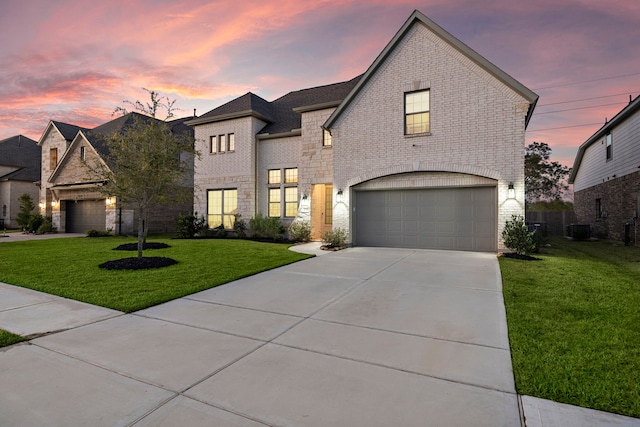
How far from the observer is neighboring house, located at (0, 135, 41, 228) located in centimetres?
2892

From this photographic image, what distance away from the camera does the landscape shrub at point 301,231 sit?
15688 millimetres

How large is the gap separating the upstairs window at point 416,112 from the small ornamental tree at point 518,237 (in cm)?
457

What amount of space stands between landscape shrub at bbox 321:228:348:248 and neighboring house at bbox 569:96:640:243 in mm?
13104

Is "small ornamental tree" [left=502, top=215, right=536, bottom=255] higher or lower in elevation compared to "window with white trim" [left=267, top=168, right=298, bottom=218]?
lower

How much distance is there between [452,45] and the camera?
38.9 ft

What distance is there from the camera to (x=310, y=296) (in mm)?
5969

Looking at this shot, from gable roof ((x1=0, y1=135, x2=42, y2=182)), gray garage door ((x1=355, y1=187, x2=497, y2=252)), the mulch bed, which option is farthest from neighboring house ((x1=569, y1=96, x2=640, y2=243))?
gable roof ((x1=0, y1=135, x2=42, y2=182))

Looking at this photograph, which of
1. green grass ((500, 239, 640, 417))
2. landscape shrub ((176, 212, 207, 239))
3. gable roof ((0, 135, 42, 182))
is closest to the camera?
green grass ((500, 239, 640, 417))

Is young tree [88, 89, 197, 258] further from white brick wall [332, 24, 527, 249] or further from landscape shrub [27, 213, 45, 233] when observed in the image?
landscape shrub [27, 213, 45, 233]

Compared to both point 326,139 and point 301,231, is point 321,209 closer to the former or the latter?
point 301,231

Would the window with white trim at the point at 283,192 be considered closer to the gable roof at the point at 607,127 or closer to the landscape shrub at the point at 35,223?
the gable roof at the point at 607,127

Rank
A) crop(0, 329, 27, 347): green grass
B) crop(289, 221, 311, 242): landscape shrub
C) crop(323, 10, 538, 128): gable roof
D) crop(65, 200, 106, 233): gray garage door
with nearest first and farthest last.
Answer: crop(0, 329, 27, 347): green grass
crop(323, 10, 538, 128): gable roof
crop(289, 221, 311, 242): landscape shrub
crop(65, 200, 106, 233): gray garage door

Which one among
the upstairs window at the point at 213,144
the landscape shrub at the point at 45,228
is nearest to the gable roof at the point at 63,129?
the landscape shrub at the point at 45,228

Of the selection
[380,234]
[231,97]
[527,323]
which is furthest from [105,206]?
[527,323]
